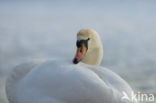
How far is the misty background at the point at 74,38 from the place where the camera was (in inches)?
292

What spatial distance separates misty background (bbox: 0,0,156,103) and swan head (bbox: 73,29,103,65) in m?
1.75

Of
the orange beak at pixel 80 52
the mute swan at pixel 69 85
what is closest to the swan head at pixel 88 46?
the orange beak at pixel 80 52

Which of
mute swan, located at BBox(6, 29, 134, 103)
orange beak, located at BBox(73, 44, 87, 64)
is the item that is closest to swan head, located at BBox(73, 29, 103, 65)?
orange beak, located at BBox(73, 44, 87, 64)

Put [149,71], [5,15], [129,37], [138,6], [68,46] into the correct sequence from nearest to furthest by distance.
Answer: [149,71]
[68,46]
[129,37]
[5,15]
[138,6]

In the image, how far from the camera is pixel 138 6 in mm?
18891

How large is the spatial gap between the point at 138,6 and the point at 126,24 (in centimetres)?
558

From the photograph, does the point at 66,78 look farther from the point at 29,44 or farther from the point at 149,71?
the point at 29,44

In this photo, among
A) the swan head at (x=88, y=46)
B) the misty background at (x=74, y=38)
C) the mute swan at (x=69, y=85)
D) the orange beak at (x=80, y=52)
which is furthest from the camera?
the misty background at (x=74, y=38)

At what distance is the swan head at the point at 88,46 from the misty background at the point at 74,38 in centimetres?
175

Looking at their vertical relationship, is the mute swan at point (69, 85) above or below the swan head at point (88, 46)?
below

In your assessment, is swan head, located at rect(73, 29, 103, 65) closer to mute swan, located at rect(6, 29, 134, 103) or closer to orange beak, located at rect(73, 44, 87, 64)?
orange beak, located at rect(73, 44, 87, 64)

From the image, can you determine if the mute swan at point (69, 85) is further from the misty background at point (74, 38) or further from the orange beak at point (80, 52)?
the misty background at point (74, 38)

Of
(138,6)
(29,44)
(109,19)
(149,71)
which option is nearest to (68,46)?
(29,44)

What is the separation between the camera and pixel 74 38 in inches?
395
